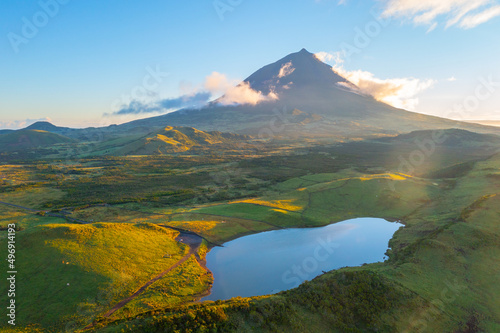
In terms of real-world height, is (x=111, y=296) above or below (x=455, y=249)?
below

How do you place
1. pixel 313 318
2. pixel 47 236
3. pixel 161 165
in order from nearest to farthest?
pixel 313 318
pixel 47 236
pixel 161 165

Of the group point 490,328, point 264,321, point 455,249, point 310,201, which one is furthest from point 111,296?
point 310,201

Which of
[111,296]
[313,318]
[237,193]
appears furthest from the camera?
[237,193]

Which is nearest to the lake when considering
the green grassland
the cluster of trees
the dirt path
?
the green grassland

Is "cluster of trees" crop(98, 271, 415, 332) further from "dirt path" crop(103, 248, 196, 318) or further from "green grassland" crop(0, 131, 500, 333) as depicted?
"dirt path" crop(103, 248, 196, 318)

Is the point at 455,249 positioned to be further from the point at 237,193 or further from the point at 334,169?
the point at 334,169

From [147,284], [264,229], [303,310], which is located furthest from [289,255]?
[147,284]

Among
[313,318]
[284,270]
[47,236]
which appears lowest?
[284,270]
